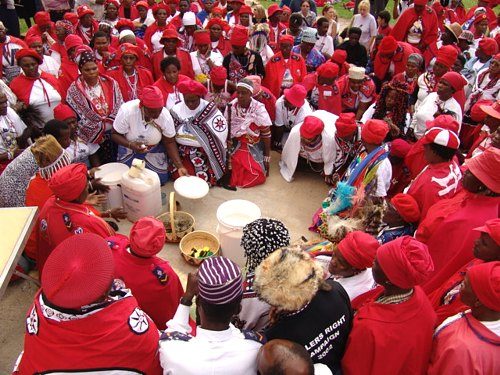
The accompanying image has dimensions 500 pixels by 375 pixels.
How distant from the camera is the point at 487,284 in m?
2.17

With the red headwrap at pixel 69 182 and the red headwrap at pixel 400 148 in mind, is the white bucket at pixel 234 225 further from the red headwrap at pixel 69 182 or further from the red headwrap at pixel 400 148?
the red headwrap at pixel 400 148

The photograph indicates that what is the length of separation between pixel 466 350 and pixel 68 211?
10.5 feet

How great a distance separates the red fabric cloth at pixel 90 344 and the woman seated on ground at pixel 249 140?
404 cm

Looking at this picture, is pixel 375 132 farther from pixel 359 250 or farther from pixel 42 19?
pixel 42 19

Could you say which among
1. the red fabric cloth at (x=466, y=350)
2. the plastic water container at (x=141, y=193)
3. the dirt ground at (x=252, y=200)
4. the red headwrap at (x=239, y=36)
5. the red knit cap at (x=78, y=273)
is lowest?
the dirt ground at (x=252, y=200)

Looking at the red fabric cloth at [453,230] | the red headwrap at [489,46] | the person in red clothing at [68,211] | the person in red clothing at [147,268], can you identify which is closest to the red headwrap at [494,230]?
the red fabric cloth at [453,230]

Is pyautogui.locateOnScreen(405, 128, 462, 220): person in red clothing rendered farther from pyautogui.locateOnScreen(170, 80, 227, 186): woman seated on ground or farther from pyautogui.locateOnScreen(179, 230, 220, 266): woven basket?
pyautogui.locateOnScreen(170, 80, 227, 186): woman seated on ground

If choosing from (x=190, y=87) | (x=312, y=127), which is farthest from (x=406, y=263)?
(x=190, y=87)

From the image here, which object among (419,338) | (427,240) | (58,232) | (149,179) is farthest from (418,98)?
(58,232)

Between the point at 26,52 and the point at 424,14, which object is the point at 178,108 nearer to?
the point at 26,52

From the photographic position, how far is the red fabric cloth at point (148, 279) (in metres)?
3.08

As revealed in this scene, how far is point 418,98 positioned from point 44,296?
5.93 m

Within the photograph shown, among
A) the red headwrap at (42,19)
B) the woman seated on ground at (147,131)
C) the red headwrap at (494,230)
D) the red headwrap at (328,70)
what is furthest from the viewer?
the red headwrap at (42,19)

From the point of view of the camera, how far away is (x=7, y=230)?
3475mm
